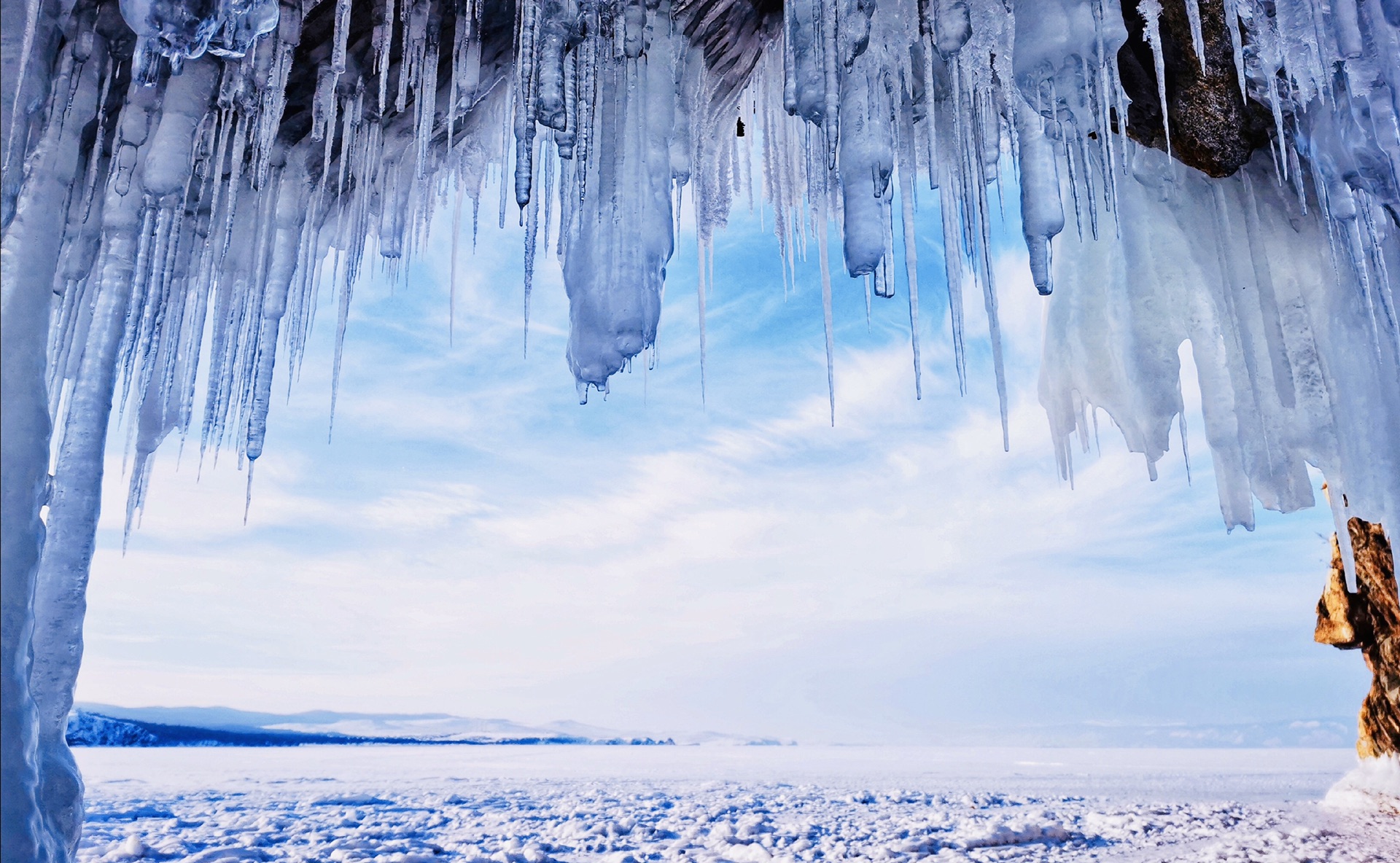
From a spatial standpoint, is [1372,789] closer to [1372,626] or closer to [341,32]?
[1372,626]

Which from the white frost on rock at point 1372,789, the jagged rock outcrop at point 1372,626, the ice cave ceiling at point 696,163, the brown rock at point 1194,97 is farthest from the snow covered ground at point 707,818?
the brown rock at point 1194,97

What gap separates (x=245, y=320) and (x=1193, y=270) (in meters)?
5.74

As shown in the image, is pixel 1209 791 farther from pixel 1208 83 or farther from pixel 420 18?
pixel 420 18

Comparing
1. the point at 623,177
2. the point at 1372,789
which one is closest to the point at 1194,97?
the point at 623,177

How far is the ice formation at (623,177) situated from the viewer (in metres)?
2.73

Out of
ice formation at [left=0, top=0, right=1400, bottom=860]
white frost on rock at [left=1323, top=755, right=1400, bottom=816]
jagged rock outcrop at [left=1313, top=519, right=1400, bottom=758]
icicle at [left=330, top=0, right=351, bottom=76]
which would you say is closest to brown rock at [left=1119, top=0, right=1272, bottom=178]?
ice formation at [left=0, top=0, right=1400, bottom=860]

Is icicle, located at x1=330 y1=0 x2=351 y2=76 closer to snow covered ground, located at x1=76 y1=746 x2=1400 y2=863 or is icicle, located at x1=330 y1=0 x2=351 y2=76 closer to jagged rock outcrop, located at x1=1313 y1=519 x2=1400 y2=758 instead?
snow covered ground, located at x1=76 y1=746 x2=1400 y2=863

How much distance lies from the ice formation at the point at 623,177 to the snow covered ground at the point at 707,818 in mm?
2711

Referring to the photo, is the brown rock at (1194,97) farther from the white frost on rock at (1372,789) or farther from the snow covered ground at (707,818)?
the white frost on rock at (1372,789)

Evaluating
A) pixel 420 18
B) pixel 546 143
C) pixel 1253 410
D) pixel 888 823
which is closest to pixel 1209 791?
pixel 888 823

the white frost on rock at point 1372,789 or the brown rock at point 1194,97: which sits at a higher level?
the brown rock at point 1194,97

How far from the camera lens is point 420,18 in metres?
3.85

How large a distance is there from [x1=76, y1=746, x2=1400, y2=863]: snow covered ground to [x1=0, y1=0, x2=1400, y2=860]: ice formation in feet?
8.89

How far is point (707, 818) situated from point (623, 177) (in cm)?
609
